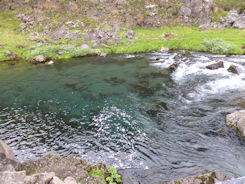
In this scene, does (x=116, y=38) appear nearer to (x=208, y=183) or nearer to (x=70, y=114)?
(x=70, y=114)

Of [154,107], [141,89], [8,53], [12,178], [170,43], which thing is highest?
[12,178]

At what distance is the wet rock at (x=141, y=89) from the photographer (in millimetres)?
20950

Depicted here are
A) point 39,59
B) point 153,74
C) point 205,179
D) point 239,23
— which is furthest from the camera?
point 239,23

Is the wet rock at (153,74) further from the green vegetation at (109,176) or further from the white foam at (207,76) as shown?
the green vegetation at (109,176)

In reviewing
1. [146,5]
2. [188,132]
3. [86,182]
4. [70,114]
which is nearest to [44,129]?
[70,114]

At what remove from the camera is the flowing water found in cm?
1095

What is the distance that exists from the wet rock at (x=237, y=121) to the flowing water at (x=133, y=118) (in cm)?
44

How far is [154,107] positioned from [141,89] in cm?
512

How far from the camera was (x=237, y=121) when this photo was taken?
13.1 m

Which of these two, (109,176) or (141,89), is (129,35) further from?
(109,176)

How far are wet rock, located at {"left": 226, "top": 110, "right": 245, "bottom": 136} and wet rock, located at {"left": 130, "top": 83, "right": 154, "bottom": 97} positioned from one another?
8846 millimetres

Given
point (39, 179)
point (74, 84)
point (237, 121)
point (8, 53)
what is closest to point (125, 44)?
point (74, 84)

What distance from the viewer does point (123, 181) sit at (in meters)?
9.36

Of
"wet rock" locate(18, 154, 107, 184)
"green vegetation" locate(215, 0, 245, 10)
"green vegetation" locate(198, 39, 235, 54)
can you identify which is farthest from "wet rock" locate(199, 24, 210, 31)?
"wet rock" locate(18, 154, 107, 184)
